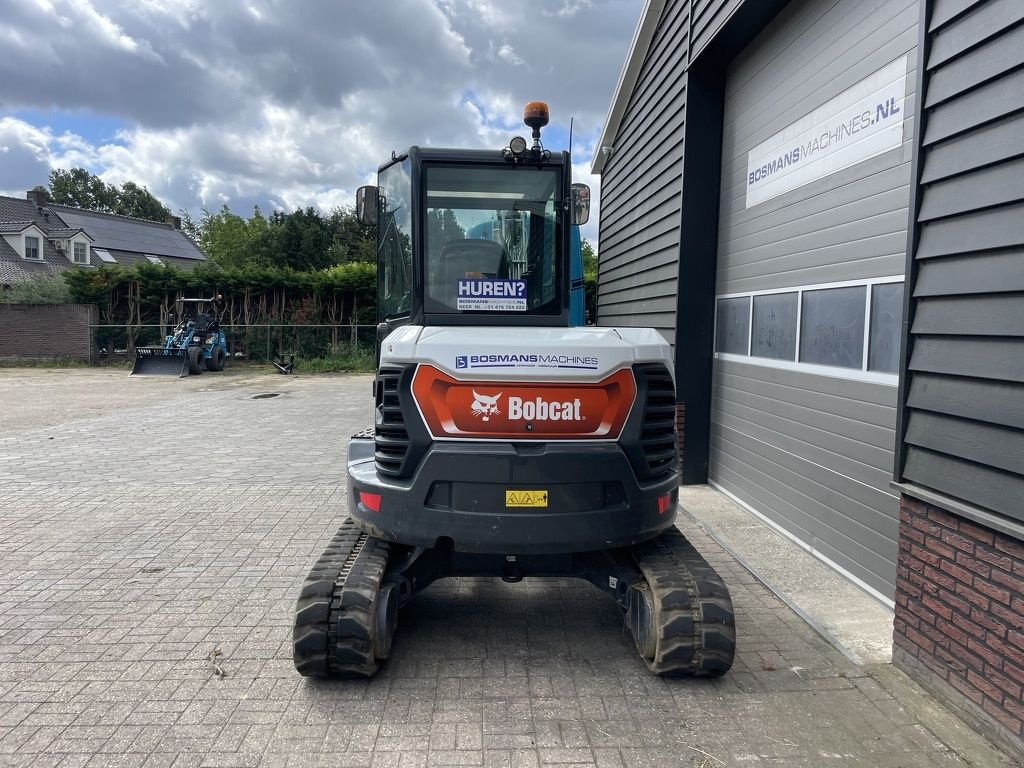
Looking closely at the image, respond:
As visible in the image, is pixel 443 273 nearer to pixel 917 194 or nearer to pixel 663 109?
pixel 917 194

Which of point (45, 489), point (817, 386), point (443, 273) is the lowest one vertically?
point (45, 489)

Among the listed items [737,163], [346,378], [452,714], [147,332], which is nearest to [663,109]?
[737,163]

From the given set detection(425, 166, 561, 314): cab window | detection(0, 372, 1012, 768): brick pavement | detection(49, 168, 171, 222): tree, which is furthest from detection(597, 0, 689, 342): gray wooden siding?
detection(49, 168, 171, 222): tree

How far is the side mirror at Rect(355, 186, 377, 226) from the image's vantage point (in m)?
5.23

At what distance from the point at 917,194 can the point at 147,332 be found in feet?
78.2

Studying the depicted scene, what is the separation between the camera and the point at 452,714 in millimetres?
3162

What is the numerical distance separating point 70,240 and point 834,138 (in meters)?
45.2

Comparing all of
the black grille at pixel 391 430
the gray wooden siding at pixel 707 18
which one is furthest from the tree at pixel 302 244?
the black grille at pixel 391 430

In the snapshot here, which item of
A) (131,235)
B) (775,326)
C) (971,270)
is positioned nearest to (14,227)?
(131,235)

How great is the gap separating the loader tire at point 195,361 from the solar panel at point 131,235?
28568 millimetres

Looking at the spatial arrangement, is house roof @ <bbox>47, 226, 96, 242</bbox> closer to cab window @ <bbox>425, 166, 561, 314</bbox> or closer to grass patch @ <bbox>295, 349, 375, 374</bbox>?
grass patch @ <bbox>295, 349, 375, 374</bbox>

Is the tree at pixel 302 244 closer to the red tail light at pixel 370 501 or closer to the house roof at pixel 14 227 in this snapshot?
the house roof at pixel 14 227

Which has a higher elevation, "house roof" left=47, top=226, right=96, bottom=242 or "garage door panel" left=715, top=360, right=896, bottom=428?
"house roof" left=47, top=226, right=96, bottom=242

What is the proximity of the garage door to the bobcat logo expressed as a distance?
8.68ft
